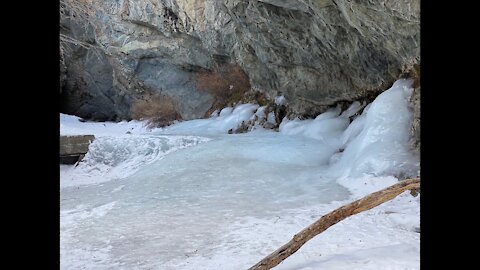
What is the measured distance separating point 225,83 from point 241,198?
44.5 ft

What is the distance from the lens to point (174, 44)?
17.9 m

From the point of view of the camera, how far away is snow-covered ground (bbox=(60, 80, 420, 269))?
3387mm

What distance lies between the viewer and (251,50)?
12859mm

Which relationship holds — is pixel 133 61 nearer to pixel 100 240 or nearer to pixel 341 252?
pixel 100 240

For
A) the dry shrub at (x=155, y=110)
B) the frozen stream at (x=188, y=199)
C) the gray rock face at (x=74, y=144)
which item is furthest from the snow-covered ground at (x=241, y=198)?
the dry shrub at (x=155, y=110)

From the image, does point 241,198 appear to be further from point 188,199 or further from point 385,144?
point 385,144

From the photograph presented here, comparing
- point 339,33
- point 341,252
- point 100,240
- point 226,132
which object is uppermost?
point 339,33

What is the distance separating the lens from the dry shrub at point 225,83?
18.2 m

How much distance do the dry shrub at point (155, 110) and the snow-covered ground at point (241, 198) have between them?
8.84 metres

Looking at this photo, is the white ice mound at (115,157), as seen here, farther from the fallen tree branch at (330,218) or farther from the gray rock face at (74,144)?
the fallen tree branch at (330,218)

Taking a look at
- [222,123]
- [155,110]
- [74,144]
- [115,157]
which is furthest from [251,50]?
[155,110]
